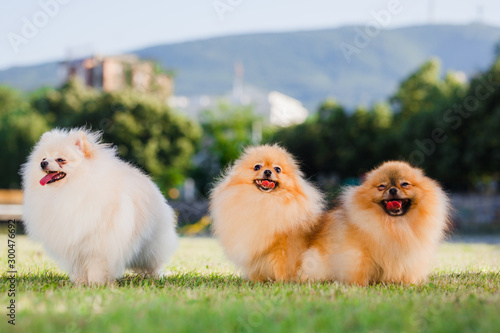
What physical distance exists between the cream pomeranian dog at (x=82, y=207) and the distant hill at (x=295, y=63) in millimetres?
143706

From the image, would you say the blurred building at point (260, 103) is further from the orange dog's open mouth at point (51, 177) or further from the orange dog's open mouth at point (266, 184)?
the orange dog's open mouth at point (51, 177)

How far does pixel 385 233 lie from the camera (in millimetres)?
5160

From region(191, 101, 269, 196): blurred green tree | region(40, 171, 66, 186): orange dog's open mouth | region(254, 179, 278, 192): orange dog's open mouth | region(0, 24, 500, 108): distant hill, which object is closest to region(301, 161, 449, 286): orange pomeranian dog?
region(254, 179, 278, 192): orange dog's open mouth

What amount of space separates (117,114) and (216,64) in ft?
483

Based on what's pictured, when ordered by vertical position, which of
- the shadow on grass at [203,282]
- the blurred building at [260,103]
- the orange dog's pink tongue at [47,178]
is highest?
the blurred building at [260,103]

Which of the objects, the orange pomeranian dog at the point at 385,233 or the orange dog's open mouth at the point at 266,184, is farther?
the orange dog's open mouth at the point at 266,184

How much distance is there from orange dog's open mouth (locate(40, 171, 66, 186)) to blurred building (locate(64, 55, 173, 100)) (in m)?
40.2

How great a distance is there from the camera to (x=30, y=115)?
114 feet

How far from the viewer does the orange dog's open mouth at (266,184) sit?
17.7 feet

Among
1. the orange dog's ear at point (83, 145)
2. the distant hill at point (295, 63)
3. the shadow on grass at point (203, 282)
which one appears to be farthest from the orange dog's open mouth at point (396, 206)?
the distant hill at point (295, 63)

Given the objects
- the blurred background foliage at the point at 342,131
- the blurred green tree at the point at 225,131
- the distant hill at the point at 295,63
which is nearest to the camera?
the blurred background foliage at the point at 342,131

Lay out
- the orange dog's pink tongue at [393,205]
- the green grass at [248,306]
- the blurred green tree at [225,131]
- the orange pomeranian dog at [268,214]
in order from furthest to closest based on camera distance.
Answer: the blurred green tree at [225,131]
the orange pomeranian dog at [268,214]
the orange dog's pink tongue at [393,205]
the green grass at [248,306]

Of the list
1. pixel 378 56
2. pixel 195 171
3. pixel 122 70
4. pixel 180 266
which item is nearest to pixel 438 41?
pixel 378 56

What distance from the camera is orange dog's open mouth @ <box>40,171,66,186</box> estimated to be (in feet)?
16.6
